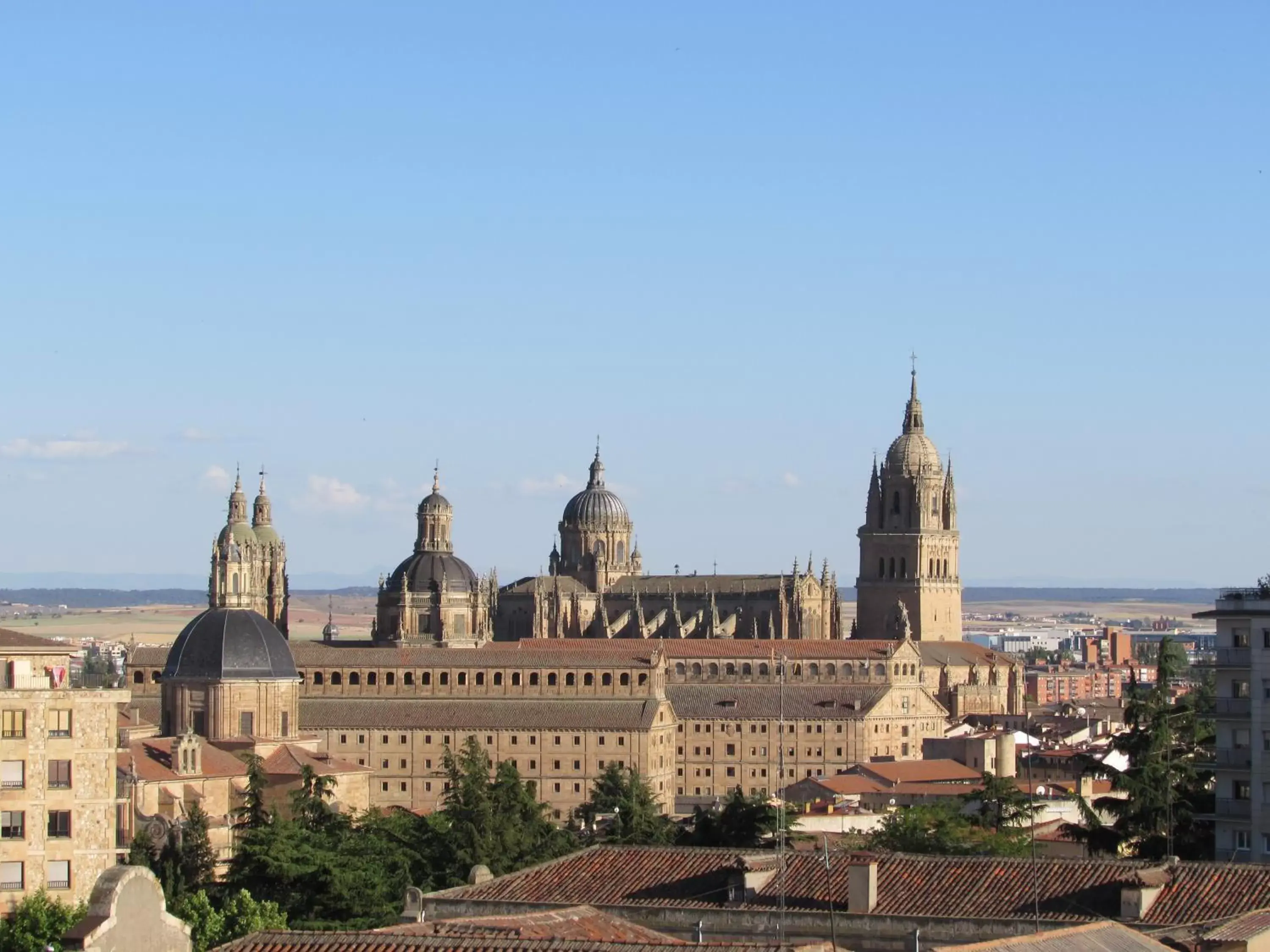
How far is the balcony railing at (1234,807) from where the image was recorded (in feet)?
243

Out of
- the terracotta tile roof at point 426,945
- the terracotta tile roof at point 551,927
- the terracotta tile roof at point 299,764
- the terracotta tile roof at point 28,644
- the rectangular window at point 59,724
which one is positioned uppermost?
the terracotta tile roof at point 28,644

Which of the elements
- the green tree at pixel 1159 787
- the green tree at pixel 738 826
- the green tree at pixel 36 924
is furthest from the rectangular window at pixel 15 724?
the green tree at pixel 1159 787

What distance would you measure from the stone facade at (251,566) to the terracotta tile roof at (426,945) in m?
115

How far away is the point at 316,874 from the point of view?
77625 millimetres

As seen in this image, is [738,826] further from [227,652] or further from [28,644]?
[227,652]

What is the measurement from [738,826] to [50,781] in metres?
27.9

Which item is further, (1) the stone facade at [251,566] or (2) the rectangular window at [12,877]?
(1) the stone facade at [251,566]

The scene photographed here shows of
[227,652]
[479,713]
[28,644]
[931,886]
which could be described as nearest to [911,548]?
[479,713]

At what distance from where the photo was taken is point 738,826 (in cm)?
8625

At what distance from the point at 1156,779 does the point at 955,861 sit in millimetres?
26732

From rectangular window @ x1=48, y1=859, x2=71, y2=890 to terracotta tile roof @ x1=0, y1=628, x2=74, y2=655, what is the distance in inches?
193

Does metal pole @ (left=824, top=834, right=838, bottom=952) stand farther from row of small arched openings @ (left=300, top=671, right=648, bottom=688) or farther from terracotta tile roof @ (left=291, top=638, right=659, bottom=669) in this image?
terracotta tile roof @ (left=291, top=638, right=659, bottom=669)

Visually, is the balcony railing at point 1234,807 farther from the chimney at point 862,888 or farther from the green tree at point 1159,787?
the chimney at point 862,888

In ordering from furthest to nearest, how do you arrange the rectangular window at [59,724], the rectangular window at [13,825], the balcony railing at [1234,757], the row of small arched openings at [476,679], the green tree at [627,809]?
the row of small arched openings at [476,679]
the green tree at [627,809]
the balcony railing at [1234,757]
the rectangular window at [59,724]
the rectangular window at [13,825]
